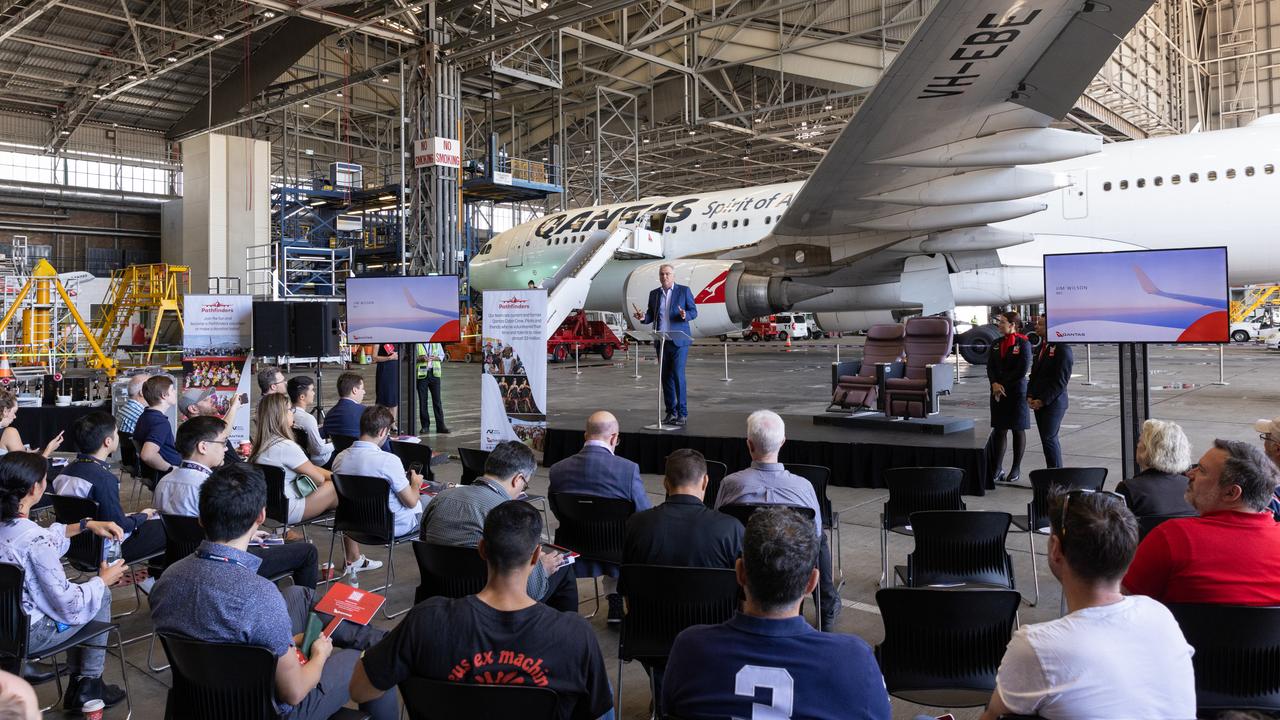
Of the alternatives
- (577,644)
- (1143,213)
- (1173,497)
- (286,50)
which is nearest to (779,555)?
(577,644)

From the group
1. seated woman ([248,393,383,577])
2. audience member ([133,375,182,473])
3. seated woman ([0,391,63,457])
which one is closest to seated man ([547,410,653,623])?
seated woman ([248,393,383,577])

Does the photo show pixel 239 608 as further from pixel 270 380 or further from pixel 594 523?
pixel 270 380

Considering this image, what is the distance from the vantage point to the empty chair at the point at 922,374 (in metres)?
7.34

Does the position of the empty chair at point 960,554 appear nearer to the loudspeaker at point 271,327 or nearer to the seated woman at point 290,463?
the seated woman at point 290,463

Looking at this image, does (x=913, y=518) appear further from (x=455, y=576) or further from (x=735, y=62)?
(x=735, y=62)

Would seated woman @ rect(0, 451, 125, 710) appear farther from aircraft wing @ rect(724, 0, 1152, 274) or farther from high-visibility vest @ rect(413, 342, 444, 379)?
high-visibility vest @ rect(413, 342, 444, 379)

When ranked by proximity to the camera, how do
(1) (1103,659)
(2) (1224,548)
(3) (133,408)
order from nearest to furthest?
(1) (1103,659)
(2) (1224,548)
(3) (133,408)

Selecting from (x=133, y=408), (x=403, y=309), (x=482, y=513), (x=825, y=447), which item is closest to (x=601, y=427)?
(x=482, y=513)

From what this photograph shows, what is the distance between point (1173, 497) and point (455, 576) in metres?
2.81

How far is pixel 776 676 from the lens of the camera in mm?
1622

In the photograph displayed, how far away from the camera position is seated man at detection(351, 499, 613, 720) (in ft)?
5.93

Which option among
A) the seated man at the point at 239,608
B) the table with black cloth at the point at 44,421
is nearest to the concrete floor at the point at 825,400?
the seated man at the point at 239,608

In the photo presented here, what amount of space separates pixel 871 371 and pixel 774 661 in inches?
281

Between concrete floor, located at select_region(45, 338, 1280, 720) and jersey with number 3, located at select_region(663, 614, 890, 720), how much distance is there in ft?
4.64
